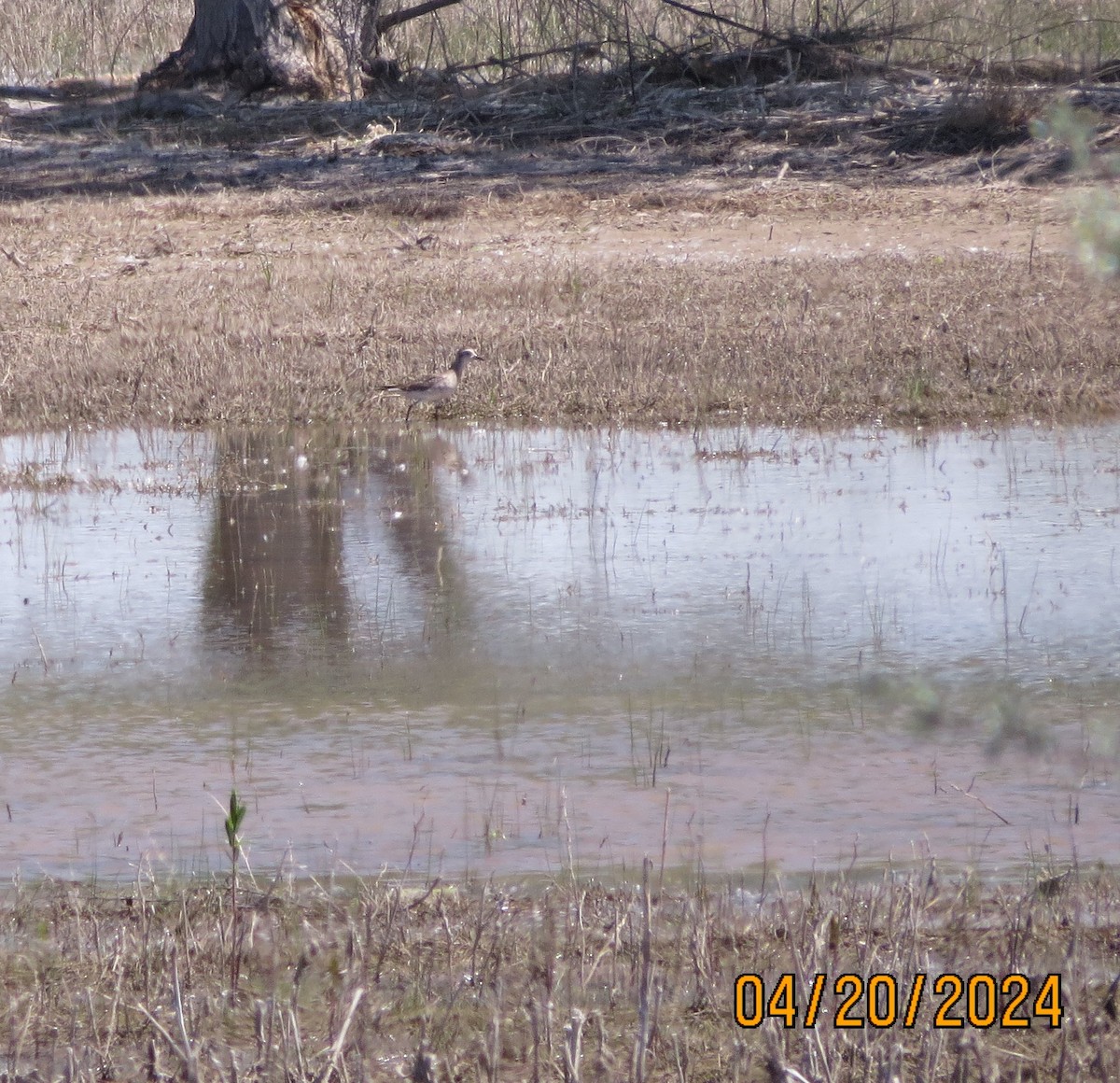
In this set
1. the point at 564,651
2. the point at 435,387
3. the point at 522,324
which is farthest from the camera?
the point at 522,324

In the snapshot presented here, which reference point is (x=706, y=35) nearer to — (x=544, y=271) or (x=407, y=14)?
(x=407, y=14)

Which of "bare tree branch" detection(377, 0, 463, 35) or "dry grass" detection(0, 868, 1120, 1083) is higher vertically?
"bare tree branch" detection(377, 0, 463, 35)

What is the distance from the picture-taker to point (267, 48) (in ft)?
74.0

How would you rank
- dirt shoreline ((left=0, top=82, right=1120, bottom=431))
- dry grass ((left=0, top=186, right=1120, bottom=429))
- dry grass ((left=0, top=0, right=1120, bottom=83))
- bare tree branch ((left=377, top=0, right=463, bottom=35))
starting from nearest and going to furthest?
dry grass ((left=0, top=186, right=1120, bottom=429)) < dirt shoreline ((left=0, top=82, right=1120, bottom=431)) < dry grass ((left=0, top=0, right=1120, bottom=83)) < bare tree branch ((left=377, top=0, right=463, bottom=35))

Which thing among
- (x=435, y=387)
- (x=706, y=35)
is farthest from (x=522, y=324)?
(x=706, y=35)

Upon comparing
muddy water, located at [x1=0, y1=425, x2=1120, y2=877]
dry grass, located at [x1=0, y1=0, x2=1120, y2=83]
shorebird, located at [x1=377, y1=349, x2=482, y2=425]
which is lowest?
muddy water, located at [x1=0, y1=425, x2=1120, y2=877]

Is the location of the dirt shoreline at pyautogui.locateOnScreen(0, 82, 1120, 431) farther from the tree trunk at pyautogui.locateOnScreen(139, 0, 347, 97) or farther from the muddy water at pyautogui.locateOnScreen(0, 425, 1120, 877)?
Result: the muddy water at pyautogui.locateOnScreen(0, 425, 1120, 877)

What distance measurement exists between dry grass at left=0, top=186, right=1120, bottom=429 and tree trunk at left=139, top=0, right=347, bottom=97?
5.65 meters

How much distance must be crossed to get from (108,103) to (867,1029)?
71.7ft

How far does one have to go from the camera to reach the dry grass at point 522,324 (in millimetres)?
11281

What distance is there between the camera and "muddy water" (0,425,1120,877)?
4.95 meters

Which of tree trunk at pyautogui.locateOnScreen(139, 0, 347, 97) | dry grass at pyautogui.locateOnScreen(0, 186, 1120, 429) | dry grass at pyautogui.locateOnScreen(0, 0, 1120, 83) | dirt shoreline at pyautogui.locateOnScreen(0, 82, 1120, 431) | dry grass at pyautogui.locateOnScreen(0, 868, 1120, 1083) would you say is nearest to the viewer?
dry grass at pyautogui.locateOnScreen(0, 868, 1120, 1083)

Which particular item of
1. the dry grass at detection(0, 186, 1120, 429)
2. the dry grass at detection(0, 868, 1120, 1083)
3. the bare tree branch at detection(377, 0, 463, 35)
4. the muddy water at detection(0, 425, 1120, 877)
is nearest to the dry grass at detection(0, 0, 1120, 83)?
the bare tree branch at detection(377, 0, 463, 35)

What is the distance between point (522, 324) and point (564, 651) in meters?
6.74
